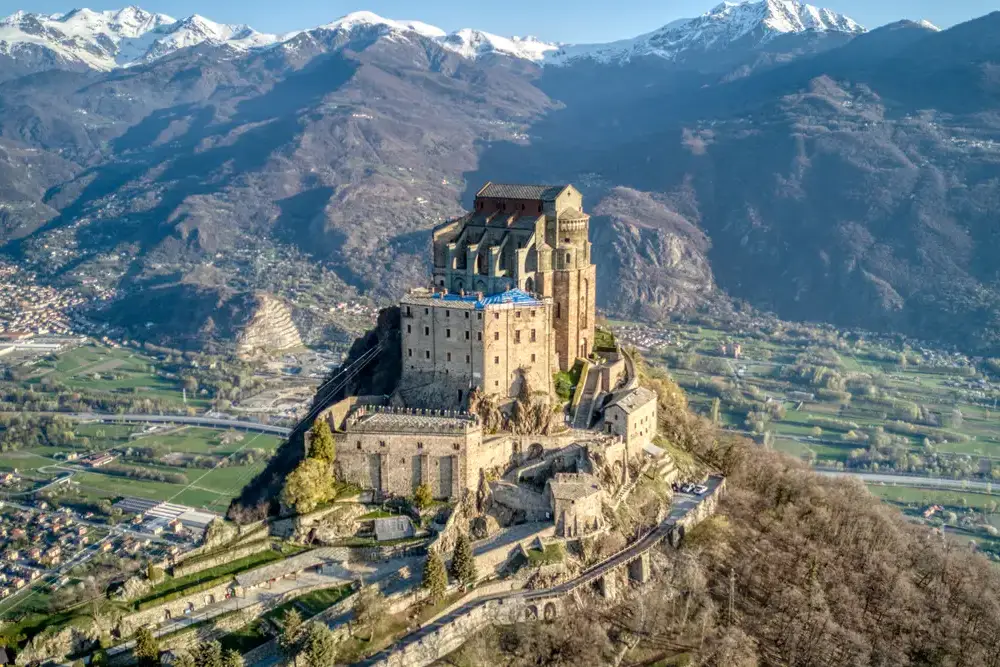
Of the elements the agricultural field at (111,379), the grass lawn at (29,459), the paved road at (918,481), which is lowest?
the paved road at (918,481)

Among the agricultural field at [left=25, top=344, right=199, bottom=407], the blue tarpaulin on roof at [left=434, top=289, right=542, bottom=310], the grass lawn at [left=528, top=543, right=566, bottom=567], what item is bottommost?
the agricultural field at [left=25, top=344, right=199, bottom=407]

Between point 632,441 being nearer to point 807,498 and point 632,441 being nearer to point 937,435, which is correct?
point 807,498

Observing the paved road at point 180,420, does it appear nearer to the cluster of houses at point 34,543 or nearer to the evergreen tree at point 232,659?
the cluster of houses at point 34,543

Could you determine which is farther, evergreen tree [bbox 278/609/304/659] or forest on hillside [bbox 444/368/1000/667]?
forest on hillside [bbox 444/368/1000/667]

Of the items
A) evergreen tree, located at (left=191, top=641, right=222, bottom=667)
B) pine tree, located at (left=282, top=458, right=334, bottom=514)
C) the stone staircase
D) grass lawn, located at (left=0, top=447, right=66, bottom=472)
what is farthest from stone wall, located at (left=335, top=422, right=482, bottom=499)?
grass lawn, located at (left=0, top=447, right=66, bottom=472)

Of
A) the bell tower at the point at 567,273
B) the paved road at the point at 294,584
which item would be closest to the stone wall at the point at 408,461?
the paved road at the point at 294,584

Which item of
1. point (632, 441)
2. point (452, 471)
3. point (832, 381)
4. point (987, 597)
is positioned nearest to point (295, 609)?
point (452, 471)

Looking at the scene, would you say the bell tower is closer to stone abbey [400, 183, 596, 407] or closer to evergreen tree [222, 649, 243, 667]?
stone abbey [400, 183, 596, 407]
